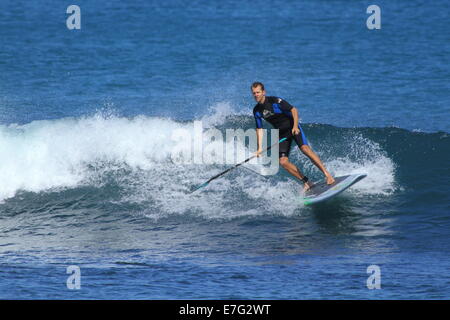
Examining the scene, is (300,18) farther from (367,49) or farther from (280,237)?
(280,237)

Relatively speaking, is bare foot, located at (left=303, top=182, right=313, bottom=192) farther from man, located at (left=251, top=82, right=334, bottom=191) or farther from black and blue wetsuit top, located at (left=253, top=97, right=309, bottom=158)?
black and blue wetsuit top, located at (left=253, top=97, right=309, bottom=158)

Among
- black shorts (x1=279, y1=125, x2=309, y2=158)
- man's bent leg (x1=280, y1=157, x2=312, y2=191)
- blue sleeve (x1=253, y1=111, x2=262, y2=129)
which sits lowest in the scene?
man's bent leg (x1=280, y1=157, x2=312, y2=191)

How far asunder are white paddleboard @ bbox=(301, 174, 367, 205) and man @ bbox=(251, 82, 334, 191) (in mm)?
122

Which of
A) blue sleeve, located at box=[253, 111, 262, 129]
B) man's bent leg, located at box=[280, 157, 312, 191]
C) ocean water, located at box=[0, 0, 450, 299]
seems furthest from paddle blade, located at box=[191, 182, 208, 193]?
blue sleeve, located at box=[253, 111, 262, 129]

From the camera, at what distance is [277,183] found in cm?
1341

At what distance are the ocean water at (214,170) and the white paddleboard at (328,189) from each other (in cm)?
22

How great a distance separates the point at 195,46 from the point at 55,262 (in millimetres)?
18346

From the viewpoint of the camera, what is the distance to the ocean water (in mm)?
9945

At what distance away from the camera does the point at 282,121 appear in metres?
12.2

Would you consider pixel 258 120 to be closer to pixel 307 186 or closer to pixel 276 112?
pixel 276 112

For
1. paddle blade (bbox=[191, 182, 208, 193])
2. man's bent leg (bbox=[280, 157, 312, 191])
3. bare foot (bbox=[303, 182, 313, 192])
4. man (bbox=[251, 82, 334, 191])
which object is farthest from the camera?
paddle blade (bbox=[191, 182, 208, 193])

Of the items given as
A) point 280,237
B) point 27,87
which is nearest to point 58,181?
point 280,237

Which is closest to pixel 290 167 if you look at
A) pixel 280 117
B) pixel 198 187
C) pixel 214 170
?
pixel 280 117

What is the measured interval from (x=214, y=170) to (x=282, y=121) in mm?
2502
